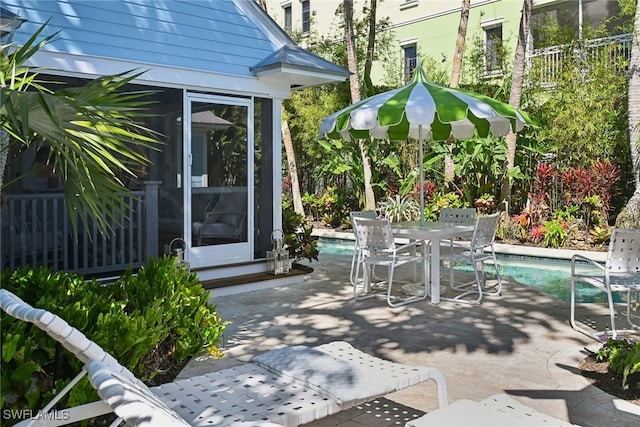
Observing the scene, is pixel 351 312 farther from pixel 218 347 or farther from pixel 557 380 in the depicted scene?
pixel 557 380

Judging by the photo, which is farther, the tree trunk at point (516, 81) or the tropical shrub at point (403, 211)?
the tropical shrub at point (403, 211)

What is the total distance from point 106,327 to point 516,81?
36.1ft

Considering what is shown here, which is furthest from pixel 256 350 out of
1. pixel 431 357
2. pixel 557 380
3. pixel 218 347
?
pixel 557 380

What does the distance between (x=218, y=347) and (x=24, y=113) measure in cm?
312

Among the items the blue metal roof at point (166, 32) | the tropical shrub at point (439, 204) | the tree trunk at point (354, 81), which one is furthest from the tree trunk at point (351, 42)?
the blue metal roof at point (166, 32)

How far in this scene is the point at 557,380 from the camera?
420 cm

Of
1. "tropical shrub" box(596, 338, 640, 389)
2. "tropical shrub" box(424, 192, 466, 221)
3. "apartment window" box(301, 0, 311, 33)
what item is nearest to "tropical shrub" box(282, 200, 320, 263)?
"tropical shrub" box(596, 338, 640, 389)

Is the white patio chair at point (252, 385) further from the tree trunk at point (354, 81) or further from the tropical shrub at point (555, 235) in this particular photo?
the tree trunk at point (354, 81)

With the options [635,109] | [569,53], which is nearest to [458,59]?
[569,53]

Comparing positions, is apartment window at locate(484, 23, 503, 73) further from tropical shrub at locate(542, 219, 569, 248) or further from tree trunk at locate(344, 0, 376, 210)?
tropical shrub at locate(542, 219, 569, 248)

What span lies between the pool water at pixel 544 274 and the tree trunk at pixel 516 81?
7.07ft

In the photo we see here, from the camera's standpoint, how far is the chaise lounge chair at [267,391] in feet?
7.73

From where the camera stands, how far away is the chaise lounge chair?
2.36m

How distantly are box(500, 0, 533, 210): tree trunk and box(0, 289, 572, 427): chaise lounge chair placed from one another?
1009 centimetres
